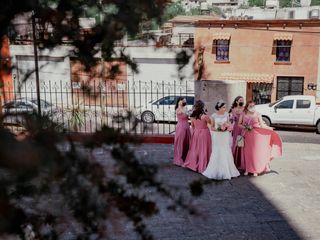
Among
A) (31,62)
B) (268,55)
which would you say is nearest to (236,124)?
(31,62)

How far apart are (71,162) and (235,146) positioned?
6828 millimetres

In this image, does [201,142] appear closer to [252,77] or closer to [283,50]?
[252,77]

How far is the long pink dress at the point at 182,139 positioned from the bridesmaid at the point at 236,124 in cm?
92

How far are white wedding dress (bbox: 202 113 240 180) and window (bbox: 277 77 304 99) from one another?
16.6 meters

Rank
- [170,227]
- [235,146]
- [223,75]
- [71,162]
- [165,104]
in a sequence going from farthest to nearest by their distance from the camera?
[223,75], [165,104], [235,146], [170,227], [71,162]

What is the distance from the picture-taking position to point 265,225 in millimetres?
6312

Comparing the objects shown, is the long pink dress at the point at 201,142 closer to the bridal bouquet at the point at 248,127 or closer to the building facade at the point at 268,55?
the bridal bouquet at the point at 248,127

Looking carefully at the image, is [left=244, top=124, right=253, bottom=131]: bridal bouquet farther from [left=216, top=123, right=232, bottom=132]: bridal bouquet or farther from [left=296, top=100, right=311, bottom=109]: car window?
[left=296, top=100, right=311, bottom=109]: car window

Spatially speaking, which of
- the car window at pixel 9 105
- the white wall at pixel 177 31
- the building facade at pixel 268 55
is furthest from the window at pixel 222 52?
the car window at pixel 9 105

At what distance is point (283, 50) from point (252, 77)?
2070 millimetres

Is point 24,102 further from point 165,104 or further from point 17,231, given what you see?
point 165,104

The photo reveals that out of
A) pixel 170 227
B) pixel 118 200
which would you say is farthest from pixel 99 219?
pixel 170 227

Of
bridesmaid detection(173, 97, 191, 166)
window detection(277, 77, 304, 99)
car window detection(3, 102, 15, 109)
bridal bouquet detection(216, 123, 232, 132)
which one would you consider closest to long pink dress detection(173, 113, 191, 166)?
bridesmaid detection(173, 97, 191, 166)

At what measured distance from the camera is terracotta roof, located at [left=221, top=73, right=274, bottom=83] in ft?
78.5
